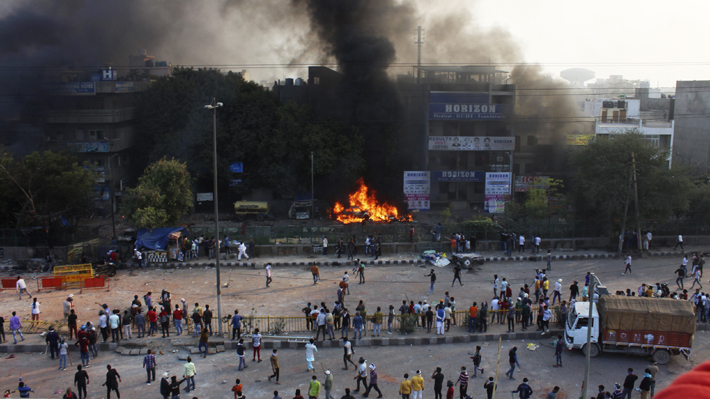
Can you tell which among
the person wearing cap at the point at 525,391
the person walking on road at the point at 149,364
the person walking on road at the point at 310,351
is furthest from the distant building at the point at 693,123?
the person walking on road at the point at 149,364

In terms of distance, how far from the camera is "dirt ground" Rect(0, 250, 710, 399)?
17.0 meters

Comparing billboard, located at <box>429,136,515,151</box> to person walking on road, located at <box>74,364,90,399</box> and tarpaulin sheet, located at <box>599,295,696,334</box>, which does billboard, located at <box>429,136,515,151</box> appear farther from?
person walking on road, located at <box>74,364,90,399</box>

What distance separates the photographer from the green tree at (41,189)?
3148cm

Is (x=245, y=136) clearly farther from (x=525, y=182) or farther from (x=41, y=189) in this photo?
(x=525, y=182)

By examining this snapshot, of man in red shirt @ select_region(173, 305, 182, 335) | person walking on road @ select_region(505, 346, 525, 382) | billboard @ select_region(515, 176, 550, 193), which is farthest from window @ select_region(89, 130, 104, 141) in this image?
person walking on road @ select_region(505, 346, 525, 382)

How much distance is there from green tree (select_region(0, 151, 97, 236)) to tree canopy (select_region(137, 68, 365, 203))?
12.1m

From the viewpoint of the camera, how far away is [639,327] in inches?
701

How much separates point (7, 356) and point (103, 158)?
1156 inches

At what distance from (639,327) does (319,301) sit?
1291cm

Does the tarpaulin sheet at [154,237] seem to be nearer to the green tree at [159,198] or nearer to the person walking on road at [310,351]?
the green tree at [159,198]

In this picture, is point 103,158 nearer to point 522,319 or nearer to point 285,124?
point 285,124

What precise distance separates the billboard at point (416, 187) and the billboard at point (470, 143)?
276 centimetres

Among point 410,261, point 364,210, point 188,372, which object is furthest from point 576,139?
point 188,372

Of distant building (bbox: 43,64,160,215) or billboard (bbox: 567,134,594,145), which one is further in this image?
billboard (bbox: 567,134,594,145)
